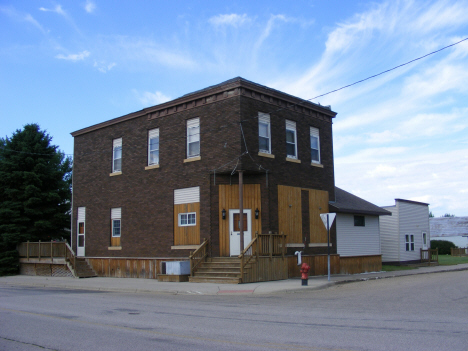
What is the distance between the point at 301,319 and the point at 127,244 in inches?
654

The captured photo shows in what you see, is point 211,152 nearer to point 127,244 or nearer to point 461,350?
point 127,244

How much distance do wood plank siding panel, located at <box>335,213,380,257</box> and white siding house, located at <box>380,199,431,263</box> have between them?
5.99 meters

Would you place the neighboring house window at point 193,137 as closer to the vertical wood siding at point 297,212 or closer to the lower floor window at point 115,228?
the vertical wood siding at point 297,212

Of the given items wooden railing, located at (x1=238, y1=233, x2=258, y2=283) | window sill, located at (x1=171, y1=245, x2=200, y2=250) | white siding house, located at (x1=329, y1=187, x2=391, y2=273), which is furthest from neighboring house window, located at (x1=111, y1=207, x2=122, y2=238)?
white siding house, located at (x1=329, y1=187, x2=391, y2=273)

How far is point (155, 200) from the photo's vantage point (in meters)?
23.5

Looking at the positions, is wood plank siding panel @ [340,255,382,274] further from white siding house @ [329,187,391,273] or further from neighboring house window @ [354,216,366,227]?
neighboring house window @ [354,216,366,227]

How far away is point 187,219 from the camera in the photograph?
2191 centimetres

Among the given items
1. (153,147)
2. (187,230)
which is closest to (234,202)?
(187,230)

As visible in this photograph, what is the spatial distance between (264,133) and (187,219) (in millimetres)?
5518

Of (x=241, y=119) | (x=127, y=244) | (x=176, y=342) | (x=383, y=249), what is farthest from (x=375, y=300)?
(x=383, y=249)

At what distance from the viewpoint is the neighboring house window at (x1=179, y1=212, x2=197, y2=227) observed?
853 inches

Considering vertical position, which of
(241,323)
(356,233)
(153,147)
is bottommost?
(241,323)

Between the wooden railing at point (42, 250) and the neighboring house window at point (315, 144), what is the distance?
14.8 metres

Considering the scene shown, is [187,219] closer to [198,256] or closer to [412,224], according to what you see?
[198,256]
